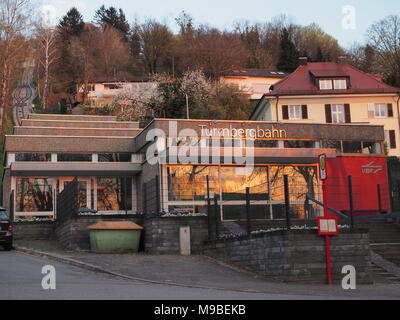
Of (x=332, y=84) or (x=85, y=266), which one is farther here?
(x=332, y=84)

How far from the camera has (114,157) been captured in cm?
3878

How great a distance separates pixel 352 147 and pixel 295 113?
21.3m

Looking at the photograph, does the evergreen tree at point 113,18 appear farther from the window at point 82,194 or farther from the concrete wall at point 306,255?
the concrete wall at point 306,255

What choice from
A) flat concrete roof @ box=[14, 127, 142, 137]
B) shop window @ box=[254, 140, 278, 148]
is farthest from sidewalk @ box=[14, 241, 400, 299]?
flat concrete roof @ box=[14, 127, 142, 137]

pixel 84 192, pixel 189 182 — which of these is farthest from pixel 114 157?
pixel 189 182

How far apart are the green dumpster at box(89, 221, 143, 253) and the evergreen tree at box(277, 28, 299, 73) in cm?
7802

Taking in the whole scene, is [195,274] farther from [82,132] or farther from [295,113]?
[295,113]

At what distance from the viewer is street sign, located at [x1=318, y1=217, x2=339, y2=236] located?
1647 centimetres

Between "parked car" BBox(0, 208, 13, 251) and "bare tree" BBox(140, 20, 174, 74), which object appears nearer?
"parked car" BBox(0, 208, 13, 251)

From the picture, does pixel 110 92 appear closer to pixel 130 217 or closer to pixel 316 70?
pixel 316 70

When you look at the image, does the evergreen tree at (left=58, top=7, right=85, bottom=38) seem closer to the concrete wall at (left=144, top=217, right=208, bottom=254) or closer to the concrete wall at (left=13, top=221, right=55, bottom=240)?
the concrete wall at (left=13, top=221, right=55, bottom=240)

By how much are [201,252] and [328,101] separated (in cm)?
3950

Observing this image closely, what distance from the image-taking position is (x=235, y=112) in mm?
67688
